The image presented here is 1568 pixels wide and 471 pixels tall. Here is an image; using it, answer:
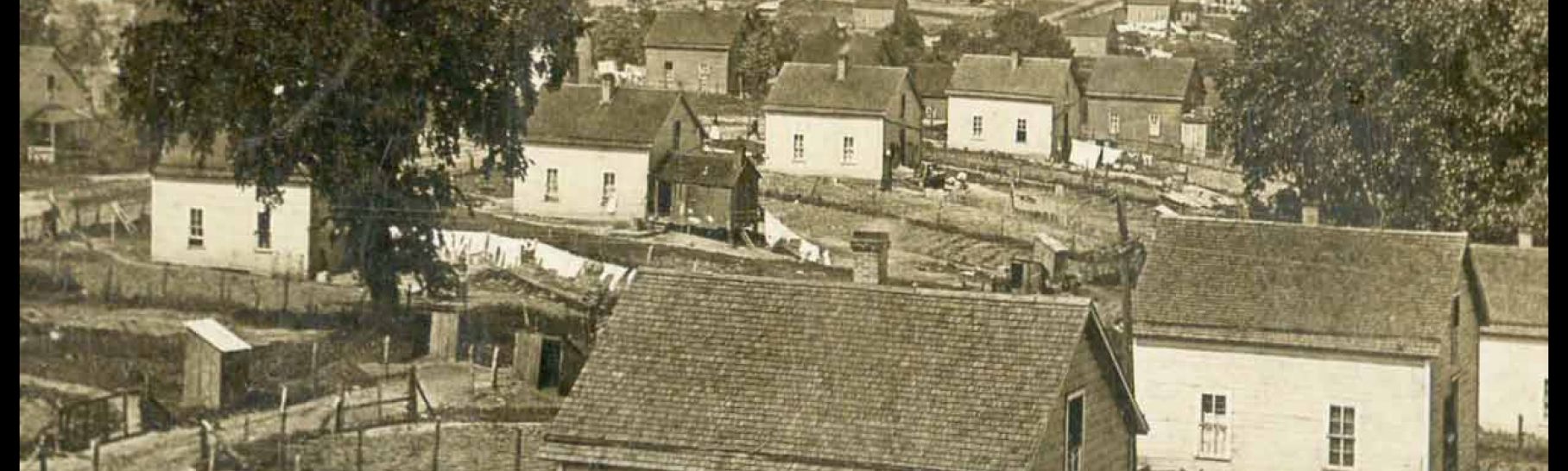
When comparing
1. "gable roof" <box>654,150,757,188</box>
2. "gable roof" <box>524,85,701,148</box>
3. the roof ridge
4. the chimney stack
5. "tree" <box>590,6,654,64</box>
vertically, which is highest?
"tree" <box>590,6,654,64</box>

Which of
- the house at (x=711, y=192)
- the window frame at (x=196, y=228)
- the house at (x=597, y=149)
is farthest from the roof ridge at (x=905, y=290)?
the window frame at (x=196, y=228)

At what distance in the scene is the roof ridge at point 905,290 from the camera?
38.8 ft

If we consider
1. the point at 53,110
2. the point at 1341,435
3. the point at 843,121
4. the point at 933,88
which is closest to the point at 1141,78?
the point at 933,88

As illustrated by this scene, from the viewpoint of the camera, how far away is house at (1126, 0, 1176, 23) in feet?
45.8

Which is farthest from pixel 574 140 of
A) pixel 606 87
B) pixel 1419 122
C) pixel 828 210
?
pixel 1419 122

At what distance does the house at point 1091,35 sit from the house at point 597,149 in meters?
2.25

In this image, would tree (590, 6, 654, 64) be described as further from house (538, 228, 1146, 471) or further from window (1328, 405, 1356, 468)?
window (1328, 405, 1356, 468)

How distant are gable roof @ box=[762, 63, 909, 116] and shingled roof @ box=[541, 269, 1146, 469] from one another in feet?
6.23

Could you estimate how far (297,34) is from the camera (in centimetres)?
1285

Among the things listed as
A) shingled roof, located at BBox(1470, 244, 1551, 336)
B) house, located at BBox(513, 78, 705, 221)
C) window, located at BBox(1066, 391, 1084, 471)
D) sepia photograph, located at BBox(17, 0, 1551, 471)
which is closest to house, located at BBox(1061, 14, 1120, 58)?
sepia photograph, located at BBox(17, 0, 1551, 471)

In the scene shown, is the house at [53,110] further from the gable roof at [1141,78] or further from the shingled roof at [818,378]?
the gable roof at [1141,78]

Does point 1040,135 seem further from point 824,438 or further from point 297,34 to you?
point 297,34

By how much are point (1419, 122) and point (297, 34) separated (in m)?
6.04

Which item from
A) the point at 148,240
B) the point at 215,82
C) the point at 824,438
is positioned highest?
the point at 215,82
